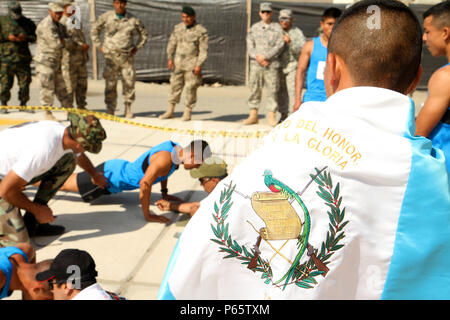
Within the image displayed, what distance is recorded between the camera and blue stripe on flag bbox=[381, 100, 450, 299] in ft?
2.87

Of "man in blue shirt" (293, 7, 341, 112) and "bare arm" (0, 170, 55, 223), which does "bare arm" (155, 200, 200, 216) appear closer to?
"bare arm" (0, 170, 55, 223)

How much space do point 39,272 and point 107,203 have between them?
2.27 metres

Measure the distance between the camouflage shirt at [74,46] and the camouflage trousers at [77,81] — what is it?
0.29 feet

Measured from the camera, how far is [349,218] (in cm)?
87

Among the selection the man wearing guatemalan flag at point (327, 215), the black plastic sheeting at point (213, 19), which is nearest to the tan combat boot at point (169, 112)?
the black plastic sheeting at point (213, 19)

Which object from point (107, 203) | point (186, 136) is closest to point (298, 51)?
point (186, 136)

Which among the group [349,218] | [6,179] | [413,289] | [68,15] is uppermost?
[68,15]

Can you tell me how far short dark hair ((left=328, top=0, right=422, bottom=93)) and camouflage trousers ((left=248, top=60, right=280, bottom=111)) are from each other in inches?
278

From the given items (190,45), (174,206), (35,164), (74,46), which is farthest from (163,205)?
(74,46)

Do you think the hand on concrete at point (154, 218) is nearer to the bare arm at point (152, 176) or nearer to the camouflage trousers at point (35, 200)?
the bare arm at point (152, 176)

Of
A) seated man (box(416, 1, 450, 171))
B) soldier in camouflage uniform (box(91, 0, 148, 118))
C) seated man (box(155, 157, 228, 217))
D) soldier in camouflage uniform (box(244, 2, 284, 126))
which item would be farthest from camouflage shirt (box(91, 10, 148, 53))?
seated man (box(416, 1, 450, 171))

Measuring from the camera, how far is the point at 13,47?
8.30 m

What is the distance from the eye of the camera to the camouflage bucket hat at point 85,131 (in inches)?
145

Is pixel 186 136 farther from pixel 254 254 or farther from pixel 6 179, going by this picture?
pixel 254 254
